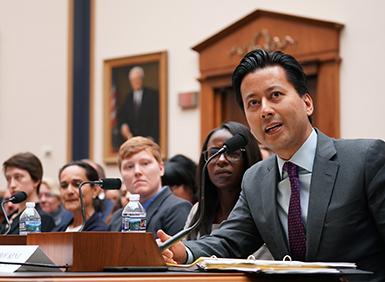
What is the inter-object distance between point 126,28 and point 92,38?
68cm

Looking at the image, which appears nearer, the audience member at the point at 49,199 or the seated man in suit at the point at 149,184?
the seated man in suit at the point at 149,184

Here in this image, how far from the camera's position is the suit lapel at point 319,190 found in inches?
112

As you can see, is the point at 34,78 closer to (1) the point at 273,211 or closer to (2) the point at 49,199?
(2) the point at 49,199

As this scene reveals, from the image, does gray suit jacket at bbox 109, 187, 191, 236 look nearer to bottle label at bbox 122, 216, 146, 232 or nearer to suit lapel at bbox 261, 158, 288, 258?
bottle label at bbox 122, 216, 146, 232

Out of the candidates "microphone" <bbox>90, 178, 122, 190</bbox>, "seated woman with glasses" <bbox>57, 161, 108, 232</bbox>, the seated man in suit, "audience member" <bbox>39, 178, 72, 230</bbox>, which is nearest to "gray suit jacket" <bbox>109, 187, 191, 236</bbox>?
the seated man in suit

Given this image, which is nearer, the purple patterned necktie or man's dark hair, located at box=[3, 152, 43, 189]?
the purple patterned necktie

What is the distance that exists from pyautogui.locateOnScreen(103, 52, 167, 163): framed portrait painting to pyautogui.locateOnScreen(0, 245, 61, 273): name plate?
739 centimetres

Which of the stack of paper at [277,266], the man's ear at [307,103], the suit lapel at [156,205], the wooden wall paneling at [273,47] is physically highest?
the wooden wall paneling at [273,47]

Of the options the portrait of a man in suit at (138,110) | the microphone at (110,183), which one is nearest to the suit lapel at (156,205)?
the microphone at (110,183)

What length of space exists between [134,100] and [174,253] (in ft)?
25.2

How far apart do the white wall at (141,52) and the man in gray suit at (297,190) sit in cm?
501

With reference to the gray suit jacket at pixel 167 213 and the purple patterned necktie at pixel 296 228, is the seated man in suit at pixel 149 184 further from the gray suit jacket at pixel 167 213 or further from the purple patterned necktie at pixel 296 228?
the purple patterned necktie at pixel 296 228

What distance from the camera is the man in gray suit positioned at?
2.85 m

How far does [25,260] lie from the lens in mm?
2525
